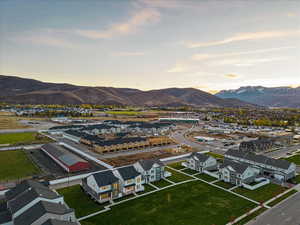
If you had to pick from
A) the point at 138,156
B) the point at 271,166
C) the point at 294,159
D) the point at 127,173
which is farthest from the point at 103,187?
the point at 294,159

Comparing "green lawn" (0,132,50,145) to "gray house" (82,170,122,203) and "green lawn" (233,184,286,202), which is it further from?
"green lawn" (233,184,286,202)

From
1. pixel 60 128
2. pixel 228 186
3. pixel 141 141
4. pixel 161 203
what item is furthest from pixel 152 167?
pixel 60 128

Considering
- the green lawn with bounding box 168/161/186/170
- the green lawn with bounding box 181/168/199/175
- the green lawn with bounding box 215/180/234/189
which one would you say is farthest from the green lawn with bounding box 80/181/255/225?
the green lawn with bounding box 168/161/186/170

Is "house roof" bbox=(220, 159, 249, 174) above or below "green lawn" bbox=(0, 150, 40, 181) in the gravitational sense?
above

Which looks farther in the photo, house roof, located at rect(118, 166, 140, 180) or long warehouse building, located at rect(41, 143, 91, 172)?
long warehouse building, located at rect(41, 143, 91, 172)

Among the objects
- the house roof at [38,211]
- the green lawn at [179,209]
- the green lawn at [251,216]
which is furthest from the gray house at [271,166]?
the house roof at [38,211]

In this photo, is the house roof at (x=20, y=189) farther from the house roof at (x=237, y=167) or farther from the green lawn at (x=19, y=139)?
the green lawn at (x=19, y=139)

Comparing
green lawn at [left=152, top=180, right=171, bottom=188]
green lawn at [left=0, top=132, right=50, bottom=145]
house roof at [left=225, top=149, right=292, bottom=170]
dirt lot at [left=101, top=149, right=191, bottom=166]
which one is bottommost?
green lawn at [left=152, top=180, right=171, bottom=188]

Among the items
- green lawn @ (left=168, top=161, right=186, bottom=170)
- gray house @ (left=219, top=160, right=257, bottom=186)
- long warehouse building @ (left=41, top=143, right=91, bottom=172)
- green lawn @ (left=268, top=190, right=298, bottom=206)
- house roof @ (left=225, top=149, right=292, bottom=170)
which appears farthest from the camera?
green lawn @ (left=168, top=161, right=186, bottom=170)
